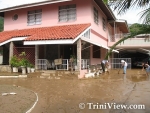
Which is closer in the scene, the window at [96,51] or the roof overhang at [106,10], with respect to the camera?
the roof overhang at [106,10]

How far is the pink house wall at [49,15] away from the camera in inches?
570

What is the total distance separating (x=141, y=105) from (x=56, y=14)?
11270mm

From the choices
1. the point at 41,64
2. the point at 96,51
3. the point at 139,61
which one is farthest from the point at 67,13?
the point at 139,61

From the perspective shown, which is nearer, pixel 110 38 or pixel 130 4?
pixel 130 4

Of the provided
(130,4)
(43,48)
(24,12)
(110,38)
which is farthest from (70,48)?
(130,4)

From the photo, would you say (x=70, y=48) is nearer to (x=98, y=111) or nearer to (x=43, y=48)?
(x=43, y=48)

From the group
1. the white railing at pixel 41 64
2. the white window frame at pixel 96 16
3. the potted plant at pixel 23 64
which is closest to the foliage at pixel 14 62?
the potted plant at pixel 23 64

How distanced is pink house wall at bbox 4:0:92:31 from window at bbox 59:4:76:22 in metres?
0.30

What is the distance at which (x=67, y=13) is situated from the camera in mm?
15180

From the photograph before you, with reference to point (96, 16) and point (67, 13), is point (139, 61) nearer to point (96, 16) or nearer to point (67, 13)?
point (96, 16)

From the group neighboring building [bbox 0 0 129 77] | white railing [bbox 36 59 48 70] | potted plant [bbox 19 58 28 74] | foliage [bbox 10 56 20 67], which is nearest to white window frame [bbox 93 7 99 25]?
neighboring building [bbox 0 0 129 77]

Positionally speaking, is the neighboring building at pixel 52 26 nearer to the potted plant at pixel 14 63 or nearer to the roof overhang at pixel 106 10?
the roof overhang at pixel 106 10

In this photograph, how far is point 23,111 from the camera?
5227 mm

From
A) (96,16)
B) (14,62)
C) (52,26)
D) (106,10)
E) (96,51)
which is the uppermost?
(106,10)
